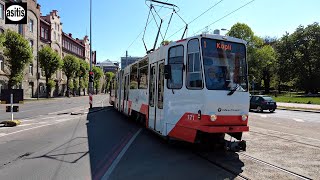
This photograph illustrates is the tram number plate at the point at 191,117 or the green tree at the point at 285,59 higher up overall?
the green tree at the point at 285,59

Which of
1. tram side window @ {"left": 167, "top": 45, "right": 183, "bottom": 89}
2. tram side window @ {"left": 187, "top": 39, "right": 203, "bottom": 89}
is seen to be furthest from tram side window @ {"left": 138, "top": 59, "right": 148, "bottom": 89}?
tram side window @ {"left": 187, "top": 39, "right": 203, "bottom": 89}

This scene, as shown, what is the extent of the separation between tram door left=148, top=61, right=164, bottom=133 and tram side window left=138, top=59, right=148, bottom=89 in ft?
3.17

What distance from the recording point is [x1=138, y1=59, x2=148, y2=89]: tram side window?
14.1 m

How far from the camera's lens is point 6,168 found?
773 centimetres

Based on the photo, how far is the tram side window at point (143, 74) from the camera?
46.2 ft

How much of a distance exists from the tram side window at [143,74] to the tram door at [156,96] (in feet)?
3.17

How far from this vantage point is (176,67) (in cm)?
1041

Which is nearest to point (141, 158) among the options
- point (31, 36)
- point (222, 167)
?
point (222, 167)

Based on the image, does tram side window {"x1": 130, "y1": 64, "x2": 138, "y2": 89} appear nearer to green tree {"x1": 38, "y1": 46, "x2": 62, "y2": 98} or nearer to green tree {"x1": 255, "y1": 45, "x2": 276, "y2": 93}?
green tree {"x1": 38, "y1": 46, "x2": 62, "y2": 98}

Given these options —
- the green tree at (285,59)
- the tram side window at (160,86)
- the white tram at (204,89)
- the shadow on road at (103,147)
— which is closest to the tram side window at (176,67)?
the white tram at (204,89)

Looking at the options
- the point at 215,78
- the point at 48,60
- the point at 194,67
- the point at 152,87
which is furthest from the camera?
the point at 48,60

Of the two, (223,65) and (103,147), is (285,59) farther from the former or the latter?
(103,147)

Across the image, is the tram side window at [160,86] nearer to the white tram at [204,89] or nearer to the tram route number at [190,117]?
the white tram at [204,89]

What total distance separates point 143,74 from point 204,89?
19.2 feet
